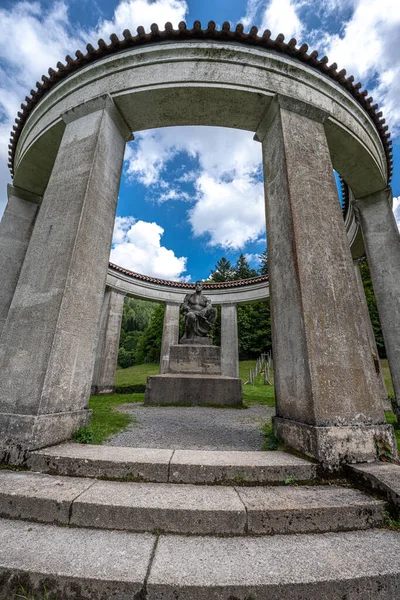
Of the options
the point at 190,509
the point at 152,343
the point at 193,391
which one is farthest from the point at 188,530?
the point at 152,343

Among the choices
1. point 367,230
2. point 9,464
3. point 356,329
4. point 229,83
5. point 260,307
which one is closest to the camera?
point 9,464

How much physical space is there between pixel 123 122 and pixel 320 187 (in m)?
3.98

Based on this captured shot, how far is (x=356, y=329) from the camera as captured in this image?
3.23 metres

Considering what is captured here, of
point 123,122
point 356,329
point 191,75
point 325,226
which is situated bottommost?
point 356,329

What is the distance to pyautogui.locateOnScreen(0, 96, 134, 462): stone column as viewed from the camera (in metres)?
3.03

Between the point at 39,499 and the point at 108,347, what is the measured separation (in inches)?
532

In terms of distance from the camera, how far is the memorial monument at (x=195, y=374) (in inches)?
294

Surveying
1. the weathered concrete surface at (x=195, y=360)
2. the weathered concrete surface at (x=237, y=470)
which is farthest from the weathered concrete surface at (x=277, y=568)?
the weathered concrete surface at (x=195, y=360)

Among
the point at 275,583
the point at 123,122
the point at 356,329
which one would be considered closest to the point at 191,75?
the point at 123,122

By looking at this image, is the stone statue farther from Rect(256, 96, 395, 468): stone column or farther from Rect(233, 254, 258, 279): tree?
Rect(233, 254, 258, 279): tree

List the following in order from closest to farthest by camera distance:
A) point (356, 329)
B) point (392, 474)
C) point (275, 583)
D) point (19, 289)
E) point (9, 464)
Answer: point (275, 583), point (392, 474), point (9, 464), point (356, 329), point (19, 289)

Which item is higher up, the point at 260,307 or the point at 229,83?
the point at 260,307

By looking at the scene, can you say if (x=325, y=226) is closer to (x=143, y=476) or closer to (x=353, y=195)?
(x=143, y=476)

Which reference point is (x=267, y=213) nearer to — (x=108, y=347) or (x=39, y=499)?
(x=39, y=499)
